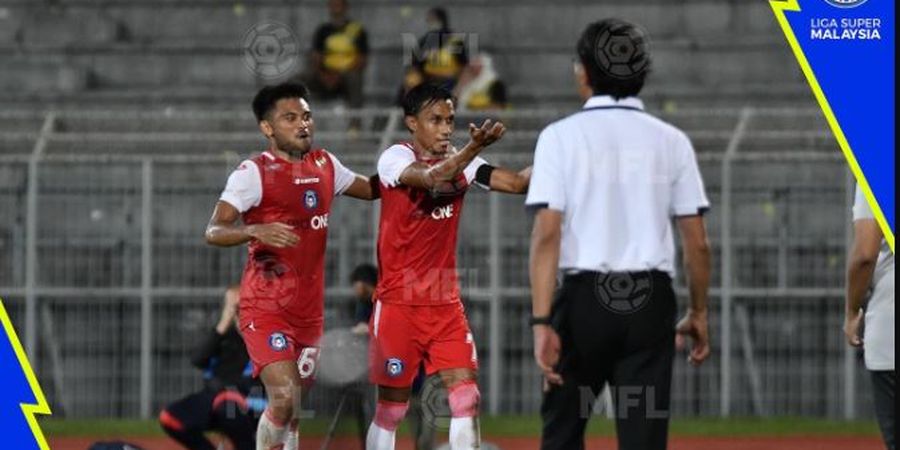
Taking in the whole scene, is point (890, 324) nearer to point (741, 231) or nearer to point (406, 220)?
point (406, 220)

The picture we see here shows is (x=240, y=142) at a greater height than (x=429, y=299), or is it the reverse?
(x=240, y=142)

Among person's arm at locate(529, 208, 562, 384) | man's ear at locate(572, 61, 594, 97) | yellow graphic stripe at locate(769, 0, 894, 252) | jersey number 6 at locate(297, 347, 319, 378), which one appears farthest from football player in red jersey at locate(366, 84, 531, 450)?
yellow graphic stripe at locate(769, 0, 894, 252)

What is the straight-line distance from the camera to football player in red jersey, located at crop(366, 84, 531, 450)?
10.2 metres

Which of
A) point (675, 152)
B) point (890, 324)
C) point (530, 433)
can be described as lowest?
point (530, 433)

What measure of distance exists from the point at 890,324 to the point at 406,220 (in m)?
2.86

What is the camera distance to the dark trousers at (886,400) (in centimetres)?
829

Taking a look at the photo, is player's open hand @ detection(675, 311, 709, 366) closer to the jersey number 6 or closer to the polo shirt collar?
the polo shirt collar

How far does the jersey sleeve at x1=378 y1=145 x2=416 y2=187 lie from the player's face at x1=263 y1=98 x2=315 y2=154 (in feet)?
1.65

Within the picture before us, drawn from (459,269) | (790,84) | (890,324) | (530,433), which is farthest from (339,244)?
(890,324)

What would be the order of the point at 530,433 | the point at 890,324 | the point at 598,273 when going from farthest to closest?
the point at 530,433 → the point at 890,324 → the point at 598,273

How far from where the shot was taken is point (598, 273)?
7.62m

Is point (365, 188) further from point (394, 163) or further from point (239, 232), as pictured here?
point (239, 232)

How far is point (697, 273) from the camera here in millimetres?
7684

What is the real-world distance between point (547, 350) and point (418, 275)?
2.89m
